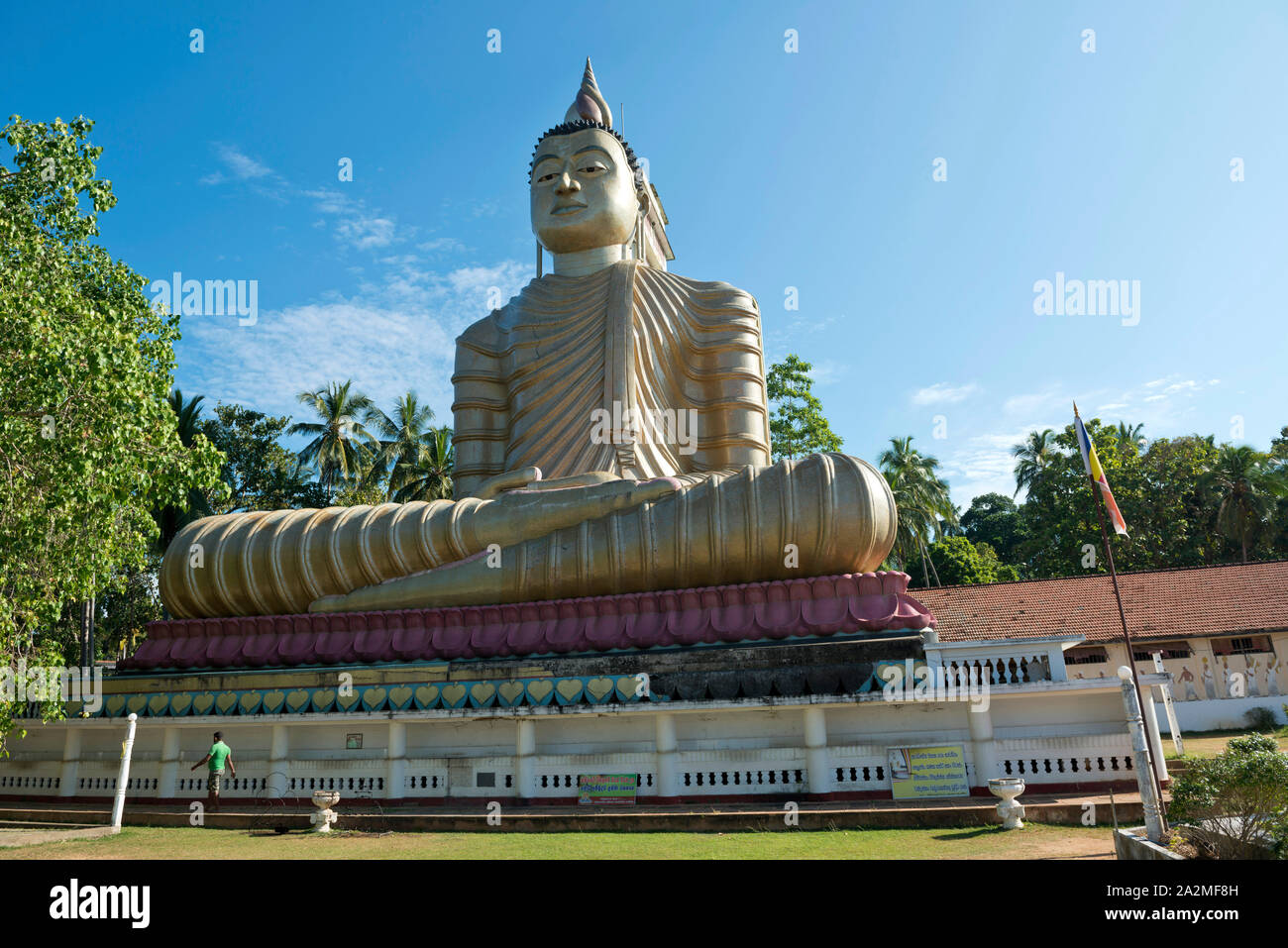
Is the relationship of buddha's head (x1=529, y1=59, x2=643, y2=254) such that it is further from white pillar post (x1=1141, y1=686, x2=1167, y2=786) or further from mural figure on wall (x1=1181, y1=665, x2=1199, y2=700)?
mural figure on wall (x1=1181, y1=665, x2=1199, y2=700)

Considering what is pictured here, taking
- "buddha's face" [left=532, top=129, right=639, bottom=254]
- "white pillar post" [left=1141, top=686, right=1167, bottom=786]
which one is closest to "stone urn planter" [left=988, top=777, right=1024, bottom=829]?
"white pillar post" [left=1141, top=686, right=1167, bottom=786]

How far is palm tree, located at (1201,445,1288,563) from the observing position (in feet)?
96.7

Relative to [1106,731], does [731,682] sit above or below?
above

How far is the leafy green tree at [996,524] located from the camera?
50.4m

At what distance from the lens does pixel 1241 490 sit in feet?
97.5

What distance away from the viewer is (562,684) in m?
11.0

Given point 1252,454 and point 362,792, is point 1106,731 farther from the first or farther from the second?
point 1252,454

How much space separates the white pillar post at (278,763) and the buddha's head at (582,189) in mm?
10424

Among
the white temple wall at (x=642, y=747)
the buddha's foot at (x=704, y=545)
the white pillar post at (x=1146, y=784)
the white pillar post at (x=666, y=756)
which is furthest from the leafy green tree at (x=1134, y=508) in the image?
the white pillar post at (x=1146, y=784)

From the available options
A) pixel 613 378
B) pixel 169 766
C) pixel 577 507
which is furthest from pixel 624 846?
pixel 613 378

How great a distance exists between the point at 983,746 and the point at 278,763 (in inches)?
344
